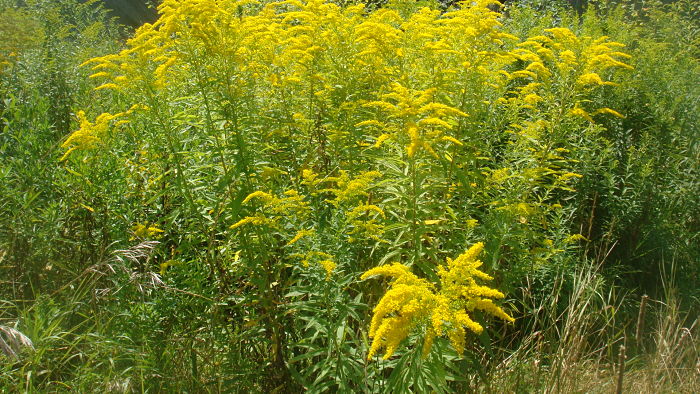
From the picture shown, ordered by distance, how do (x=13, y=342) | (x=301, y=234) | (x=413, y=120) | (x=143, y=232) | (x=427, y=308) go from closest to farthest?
(x=427, y=308) < (x=13, y=342) < (x=301, y=234) < (x=413, y=120) < (x=143, y=232)

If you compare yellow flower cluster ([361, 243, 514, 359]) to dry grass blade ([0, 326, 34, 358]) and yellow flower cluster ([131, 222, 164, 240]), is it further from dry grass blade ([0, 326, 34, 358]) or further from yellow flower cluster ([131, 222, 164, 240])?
yellow flower cluster ([131, 222, 164, 240])

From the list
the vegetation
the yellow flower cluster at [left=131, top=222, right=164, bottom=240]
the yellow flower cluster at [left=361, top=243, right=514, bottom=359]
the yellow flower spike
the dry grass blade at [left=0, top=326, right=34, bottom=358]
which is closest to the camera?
the yellow flower cluster at [left=361, top=243, right=514, bottom=359]

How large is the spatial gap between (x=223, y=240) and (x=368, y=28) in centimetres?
145

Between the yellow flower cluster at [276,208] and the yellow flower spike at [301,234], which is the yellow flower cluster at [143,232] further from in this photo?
the yellow flower spike at [301,234]

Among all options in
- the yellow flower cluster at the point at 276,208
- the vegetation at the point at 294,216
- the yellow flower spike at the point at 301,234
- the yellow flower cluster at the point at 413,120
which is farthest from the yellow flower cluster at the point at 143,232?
the yellow flower cluster at the point at 413,120

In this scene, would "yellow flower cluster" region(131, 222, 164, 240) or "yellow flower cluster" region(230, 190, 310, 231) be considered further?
"yellow flower cluster" region(131, 222, 164, 240)

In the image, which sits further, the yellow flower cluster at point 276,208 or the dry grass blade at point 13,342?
the yellow flower cluster at point 276,208

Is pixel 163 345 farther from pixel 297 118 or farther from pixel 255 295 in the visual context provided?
pixel 297 118

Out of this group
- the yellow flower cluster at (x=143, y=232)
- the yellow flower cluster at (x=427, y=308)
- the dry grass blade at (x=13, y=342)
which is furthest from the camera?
the yellow flower cluster at (x=143, y=232)

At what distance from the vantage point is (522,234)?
3.40 meters

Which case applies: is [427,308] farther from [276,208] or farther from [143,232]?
[143,232]

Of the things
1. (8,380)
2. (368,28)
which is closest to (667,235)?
(368,28)

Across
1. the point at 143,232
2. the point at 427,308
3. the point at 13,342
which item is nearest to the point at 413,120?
the point at 427,308

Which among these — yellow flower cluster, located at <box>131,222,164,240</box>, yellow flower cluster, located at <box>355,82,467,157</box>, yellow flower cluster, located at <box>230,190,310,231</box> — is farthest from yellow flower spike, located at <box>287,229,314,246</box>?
yellow flower cluster, located at <box>131,222,164,240</box>
